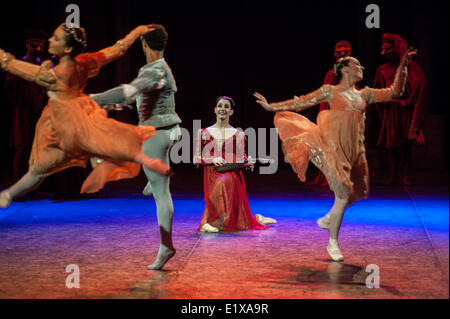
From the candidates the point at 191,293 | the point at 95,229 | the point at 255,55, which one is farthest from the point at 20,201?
the point at 255,55

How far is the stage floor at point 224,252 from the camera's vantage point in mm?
3881

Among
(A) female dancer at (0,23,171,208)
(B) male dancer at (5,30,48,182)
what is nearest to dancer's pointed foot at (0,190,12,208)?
(A) female dancer at (0,23,171,208)

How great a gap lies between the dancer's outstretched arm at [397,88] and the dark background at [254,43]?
21.4 feet

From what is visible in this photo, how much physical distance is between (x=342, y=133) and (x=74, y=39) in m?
2.06

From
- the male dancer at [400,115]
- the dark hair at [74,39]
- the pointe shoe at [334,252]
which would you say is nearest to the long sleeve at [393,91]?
the pointe shoe at [334,252]

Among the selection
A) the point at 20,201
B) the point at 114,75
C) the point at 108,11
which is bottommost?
the point at 20,201

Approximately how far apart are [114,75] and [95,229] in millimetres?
6082

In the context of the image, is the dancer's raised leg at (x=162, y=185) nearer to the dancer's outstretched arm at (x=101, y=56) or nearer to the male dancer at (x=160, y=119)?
the male dancer at (x=160, y=119)

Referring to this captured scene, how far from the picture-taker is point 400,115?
361 inches

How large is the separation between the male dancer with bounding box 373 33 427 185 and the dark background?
6.01 feet

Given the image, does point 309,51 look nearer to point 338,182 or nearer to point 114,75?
point 114,75

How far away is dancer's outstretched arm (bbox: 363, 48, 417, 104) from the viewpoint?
14.4 feet

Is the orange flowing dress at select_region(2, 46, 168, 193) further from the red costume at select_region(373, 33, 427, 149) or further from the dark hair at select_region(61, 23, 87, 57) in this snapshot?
the red costume at select_region(373, 33, 427, 149)

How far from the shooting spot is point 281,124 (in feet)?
16.8
